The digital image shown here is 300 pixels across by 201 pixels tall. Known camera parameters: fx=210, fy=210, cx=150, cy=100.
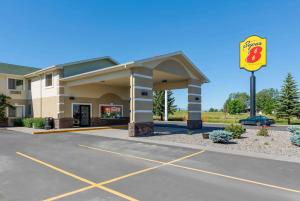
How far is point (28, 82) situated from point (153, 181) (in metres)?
25.3

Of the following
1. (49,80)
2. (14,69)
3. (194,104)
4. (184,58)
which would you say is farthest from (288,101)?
(14,69)

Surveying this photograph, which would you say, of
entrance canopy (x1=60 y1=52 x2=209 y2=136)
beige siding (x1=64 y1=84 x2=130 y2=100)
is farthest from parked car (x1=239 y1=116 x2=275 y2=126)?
beige siding (x1=64 y1=84 x2=130 y2=100)

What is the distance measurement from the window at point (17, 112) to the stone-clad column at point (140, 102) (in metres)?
16.9

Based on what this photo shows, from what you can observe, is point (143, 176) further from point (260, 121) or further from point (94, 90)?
point (260, 121)

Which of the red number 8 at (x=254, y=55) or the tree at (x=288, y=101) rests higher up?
the red number 8 at (x=254, y=55)

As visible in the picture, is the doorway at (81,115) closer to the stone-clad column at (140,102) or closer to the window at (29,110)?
the window at (29,110)

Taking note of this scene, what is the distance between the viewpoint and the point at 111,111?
2480 centimetres

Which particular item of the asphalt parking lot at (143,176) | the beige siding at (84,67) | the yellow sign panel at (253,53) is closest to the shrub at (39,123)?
the beige siding at (84,67)

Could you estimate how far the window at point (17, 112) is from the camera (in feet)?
78.9

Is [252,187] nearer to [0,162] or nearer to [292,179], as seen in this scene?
[292,179]

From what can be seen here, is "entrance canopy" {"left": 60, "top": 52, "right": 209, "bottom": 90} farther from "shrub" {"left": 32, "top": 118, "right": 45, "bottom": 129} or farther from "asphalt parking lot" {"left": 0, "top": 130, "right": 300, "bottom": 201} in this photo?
"asphalt parking lot" {"left": 0, "top": 130, "right": 300, "bottom": 201}

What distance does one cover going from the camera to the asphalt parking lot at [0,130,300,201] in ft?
16.3

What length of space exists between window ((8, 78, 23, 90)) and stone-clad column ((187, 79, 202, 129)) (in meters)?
20.2

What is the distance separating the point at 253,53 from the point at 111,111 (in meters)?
21.1
